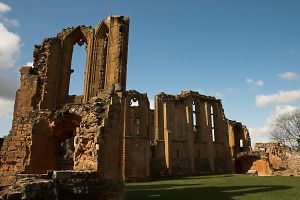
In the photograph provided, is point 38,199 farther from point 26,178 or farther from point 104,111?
point 104,111

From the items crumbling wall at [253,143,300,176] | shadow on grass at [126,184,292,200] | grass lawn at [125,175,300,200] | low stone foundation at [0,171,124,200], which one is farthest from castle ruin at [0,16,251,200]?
crumbling wall at [253,143,300,176]

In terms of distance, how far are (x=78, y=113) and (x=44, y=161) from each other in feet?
9.04

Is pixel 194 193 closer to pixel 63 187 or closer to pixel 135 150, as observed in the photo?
pixel 63 187

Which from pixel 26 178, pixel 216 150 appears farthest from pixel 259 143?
pixel 26 178

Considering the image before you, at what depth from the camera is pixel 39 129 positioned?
11055mm

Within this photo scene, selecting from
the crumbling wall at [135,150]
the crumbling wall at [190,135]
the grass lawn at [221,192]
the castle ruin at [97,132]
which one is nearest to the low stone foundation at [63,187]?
the castle ruin at [97,132]

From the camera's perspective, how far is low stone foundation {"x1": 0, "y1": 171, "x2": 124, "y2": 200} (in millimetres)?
5986

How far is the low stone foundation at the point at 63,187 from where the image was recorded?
5.99 metres

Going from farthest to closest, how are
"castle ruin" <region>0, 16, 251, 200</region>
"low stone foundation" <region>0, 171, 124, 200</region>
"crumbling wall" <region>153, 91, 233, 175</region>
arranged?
"crumbling wall" <region>153, 91, 233, 175</region>, "castle ruin" <region>0, 16, 251, 200</region>, "low stone foundation" <region>0, 171, 124, 200</region>

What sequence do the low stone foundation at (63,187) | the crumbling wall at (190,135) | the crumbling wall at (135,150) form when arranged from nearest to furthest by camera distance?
the low stone foundation at (63,187), the crumbling wall at (135,150), the crumbling wall at (190,135)

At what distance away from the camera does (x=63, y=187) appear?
702 cm

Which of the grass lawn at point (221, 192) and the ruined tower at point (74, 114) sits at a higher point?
the ruined tower at point (74, 114)

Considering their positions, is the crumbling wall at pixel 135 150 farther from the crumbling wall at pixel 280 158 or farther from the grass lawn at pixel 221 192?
the crumbling wall at pixel 280 158

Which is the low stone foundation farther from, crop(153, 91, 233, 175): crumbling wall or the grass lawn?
crop(153, 91, 233, 175): crumbling wall
